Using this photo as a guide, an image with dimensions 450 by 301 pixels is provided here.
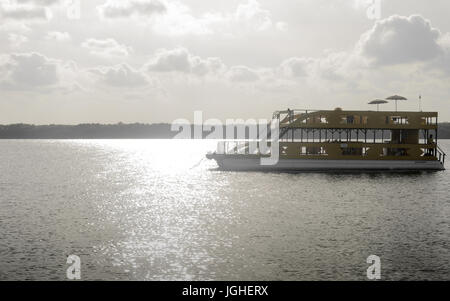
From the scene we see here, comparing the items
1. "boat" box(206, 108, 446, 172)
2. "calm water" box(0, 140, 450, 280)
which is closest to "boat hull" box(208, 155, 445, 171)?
"boat" box(206, 108, 446, 172)

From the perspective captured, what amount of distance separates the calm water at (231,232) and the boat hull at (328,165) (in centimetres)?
885

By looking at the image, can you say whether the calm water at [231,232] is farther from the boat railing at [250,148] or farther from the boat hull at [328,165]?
the boat railing at [250,148]

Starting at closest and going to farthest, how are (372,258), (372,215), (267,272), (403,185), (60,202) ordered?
(267,272), (372,258), (372,215), (60,202), (403,185)

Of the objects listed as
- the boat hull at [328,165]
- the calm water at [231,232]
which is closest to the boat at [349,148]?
the boat hull at [328,165]

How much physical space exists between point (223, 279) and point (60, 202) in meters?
28.4

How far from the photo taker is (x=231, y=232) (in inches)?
1111

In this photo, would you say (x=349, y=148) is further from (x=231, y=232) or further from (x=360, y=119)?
(x=231, y=232)

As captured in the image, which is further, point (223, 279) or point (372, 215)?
point (372, 215)

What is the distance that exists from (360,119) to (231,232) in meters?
39.9

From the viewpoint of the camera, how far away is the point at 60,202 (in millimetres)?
43188

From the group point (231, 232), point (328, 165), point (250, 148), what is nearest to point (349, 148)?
point (328, 165)
